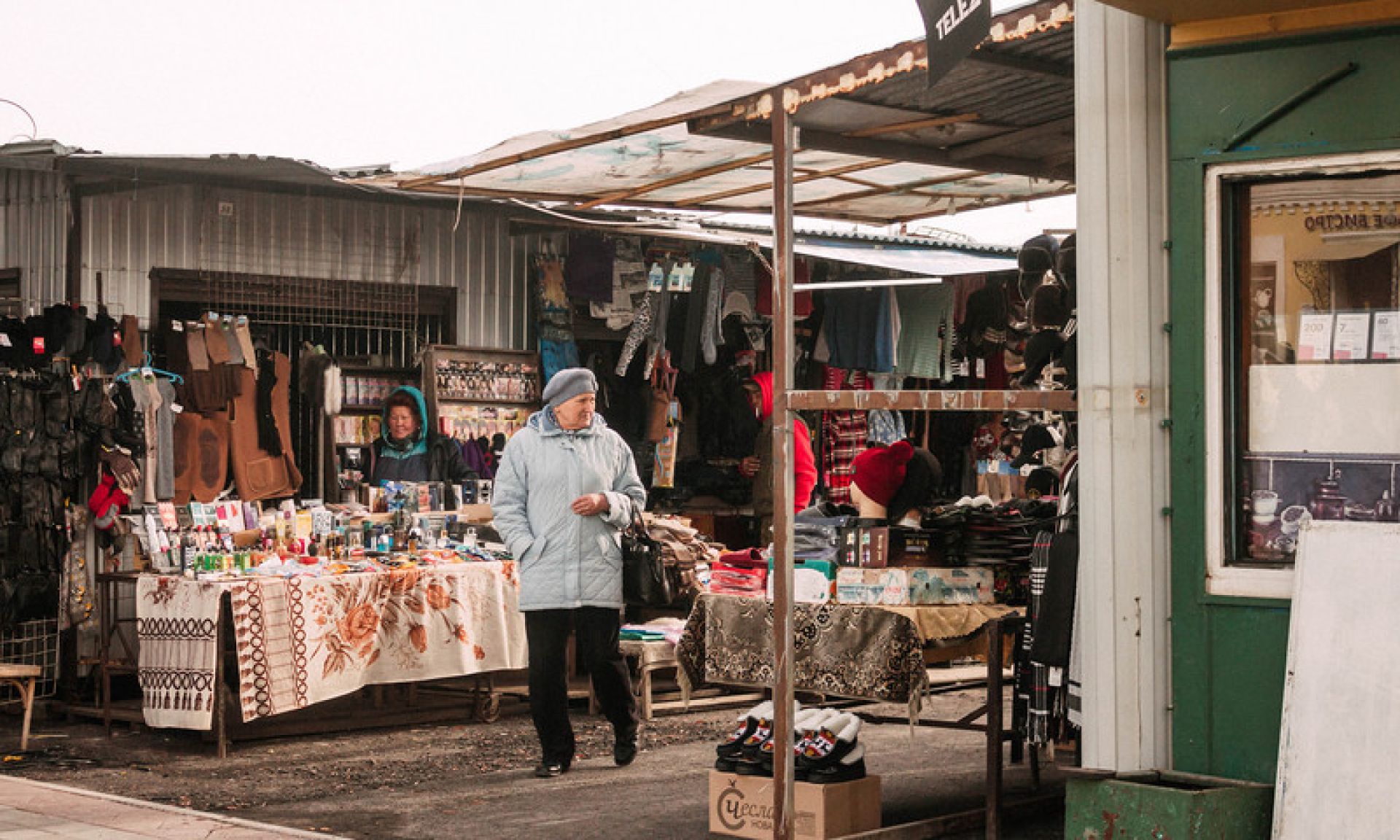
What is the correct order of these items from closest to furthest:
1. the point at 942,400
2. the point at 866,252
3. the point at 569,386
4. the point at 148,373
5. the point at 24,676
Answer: the point at 942,400, the point at 569,386, the point at 24,676, the point at 148,373, the point at 866,252

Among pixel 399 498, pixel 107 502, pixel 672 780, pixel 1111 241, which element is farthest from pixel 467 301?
pixel 1111 241

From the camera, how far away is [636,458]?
15.0m

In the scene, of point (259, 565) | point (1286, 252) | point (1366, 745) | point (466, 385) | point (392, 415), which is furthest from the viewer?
point (466, 385)

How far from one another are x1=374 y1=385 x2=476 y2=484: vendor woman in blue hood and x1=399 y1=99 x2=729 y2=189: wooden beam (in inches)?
145

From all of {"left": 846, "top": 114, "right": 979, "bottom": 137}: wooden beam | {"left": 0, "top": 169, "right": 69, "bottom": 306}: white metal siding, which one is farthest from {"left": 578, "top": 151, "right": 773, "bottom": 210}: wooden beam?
{"left": 0, "top": 169, "right": 69, "bottom": 306}: white metal siding

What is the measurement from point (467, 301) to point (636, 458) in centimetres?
191

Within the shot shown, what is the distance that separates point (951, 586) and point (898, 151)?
195 centimetres

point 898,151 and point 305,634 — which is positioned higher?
point 898,151

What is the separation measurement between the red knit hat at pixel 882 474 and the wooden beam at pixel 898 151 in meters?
1.30

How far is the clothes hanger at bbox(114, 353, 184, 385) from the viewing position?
40.4 ft

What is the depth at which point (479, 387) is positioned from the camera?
14.3 meters

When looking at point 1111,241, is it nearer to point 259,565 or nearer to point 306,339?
point 259,565

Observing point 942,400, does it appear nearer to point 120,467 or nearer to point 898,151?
point 898,151

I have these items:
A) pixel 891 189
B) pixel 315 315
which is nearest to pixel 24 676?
pixel 315 315
